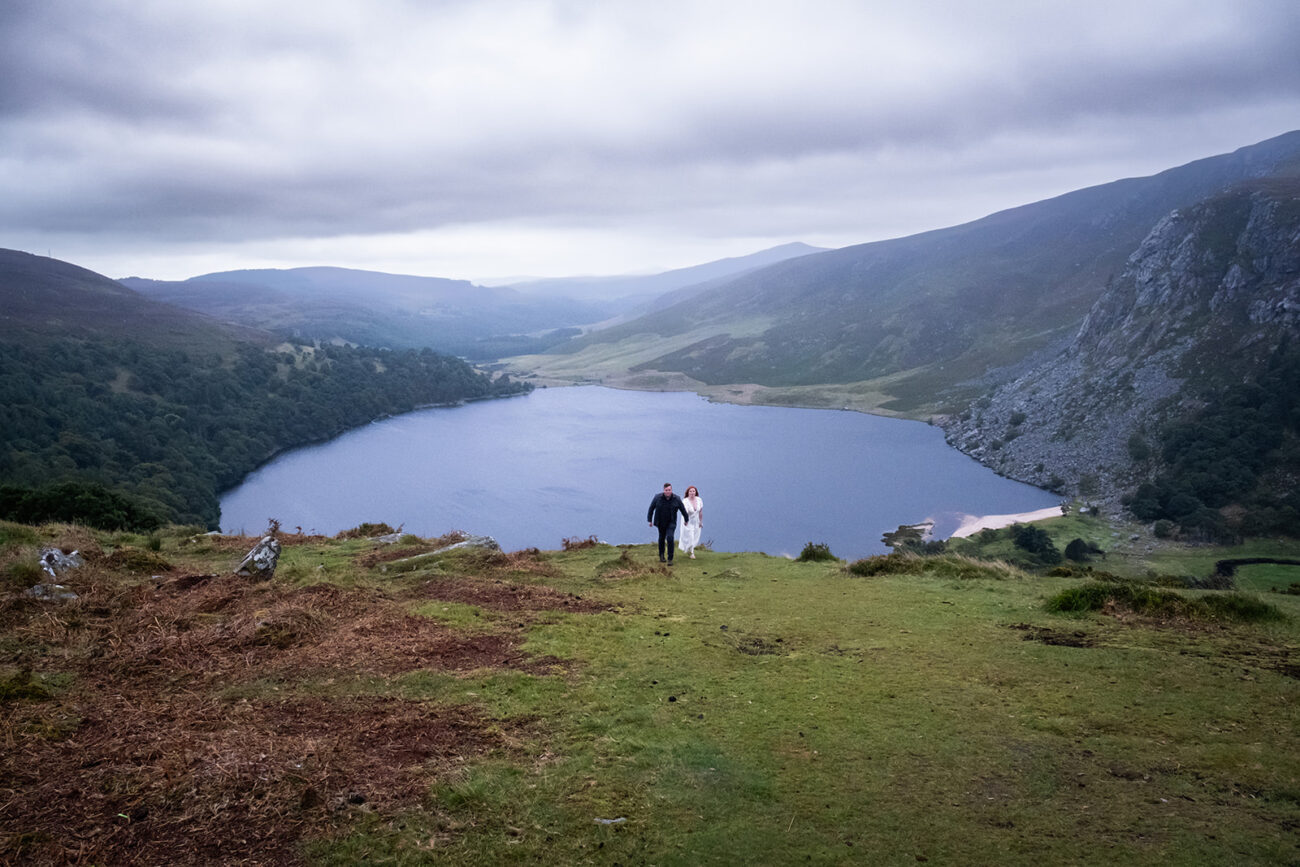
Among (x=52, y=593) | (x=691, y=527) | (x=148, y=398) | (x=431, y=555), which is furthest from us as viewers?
(x=148, y=398)

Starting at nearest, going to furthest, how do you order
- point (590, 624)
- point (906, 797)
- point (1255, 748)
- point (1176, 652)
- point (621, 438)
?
point (906, 797), point (1255, 748), point (1176, 652), point (590, 624), point (621, 438)

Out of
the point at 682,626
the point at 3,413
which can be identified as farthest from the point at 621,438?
the point at 682,626

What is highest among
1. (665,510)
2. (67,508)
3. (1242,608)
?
(665,510)

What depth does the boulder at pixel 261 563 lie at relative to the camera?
12.5 metres

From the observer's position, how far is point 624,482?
11275 cm

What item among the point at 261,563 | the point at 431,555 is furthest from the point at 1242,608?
the point at 261,563

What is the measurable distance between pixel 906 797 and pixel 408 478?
120 metres

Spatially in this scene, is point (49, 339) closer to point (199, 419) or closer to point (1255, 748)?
point (199, 419)

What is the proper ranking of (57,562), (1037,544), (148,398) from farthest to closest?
(148,398) → (1037,544) → (57,562)

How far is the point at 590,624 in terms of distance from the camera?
35.7 feet

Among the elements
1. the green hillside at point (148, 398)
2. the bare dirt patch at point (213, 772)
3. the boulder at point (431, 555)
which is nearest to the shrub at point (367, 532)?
the boulder at point (431, 555)

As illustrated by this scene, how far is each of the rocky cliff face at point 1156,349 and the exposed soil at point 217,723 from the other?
110m

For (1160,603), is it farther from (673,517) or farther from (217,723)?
(217,723)

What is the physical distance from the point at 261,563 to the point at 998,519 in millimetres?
101454
